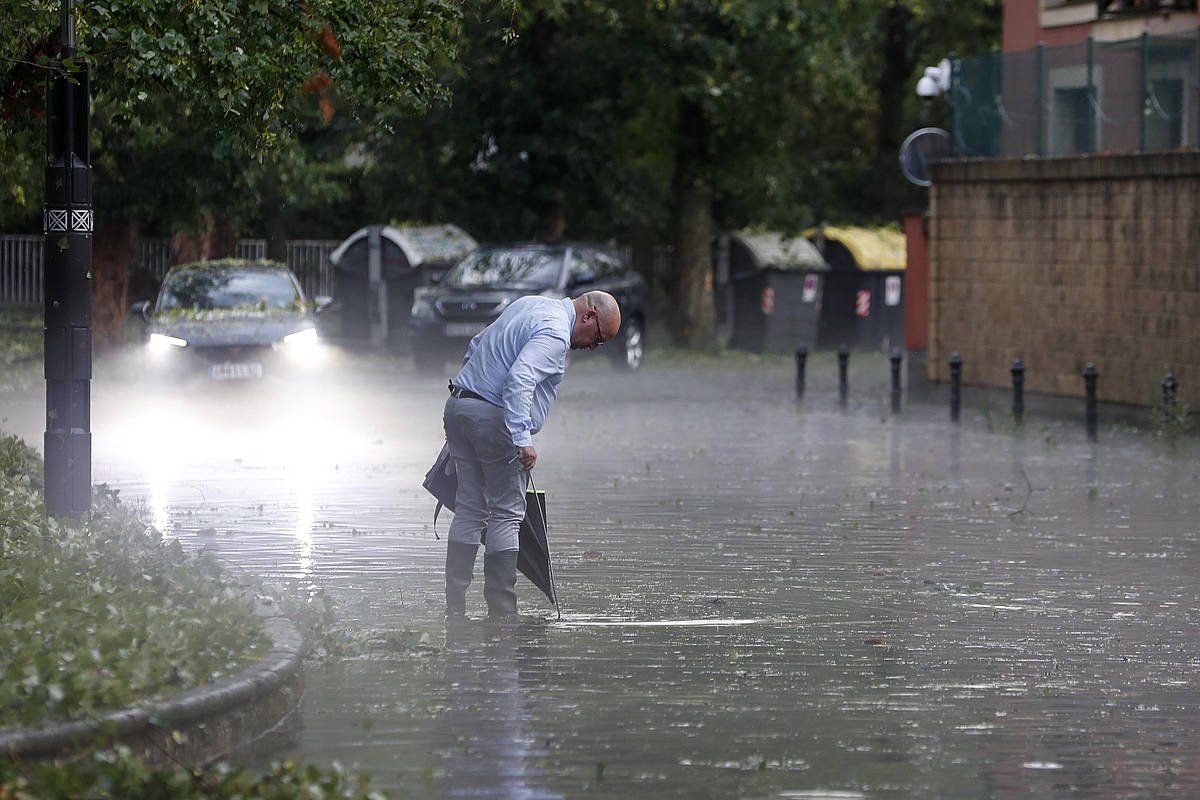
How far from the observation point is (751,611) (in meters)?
9.81

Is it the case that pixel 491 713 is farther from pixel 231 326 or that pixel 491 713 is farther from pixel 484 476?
pixel 231 326

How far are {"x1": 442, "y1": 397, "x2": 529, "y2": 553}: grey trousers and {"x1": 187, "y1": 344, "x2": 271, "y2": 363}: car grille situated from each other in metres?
13.7

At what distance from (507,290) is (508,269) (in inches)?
32.7

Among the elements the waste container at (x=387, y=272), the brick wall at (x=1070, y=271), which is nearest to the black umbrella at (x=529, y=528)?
the brick wall at (x=1070, y=271)

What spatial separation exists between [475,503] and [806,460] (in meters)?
8.29

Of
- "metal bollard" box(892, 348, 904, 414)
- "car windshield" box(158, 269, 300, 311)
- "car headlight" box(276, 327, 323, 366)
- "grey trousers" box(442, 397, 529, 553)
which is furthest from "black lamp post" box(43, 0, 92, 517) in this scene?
"metal bollard" box(892, 348, 904, 414)

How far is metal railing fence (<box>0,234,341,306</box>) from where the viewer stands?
42.0 metres

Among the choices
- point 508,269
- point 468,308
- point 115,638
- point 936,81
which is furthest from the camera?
point 508,269

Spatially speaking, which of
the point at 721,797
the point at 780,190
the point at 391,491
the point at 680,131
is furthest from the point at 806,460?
the point at 780,190

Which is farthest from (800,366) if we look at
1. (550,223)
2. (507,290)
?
(550,223)

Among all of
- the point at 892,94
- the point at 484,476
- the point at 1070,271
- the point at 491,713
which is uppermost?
the point at 892,94

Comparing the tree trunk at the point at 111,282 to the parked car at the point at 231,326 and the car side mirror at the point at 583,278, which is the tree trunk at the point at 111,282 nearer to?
the parked car at the point at 231,326

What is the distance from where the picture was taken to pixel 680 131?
1494 inches

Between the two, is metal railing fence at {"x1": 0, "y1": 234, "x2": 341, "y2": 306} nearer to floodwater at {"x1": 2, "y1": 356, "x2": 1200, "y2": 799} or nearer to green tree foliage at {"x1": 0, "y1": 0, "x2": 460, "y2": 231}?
floodwater at {"x1": 2, "y1": 356, "x2": 1200, "y2": 799}
